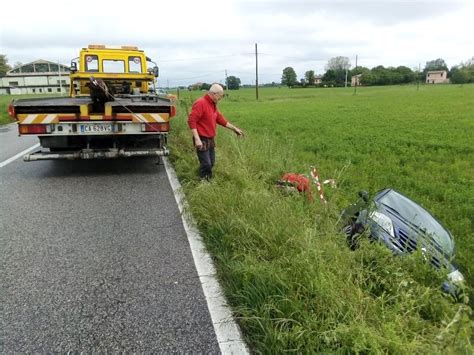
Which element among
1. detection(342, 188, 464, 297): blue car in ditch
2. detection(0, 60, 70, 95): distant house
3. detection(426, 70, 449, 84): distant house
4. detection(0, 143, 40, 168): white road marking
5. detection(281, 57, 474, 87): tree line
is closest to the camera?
detection(342, 188, 464, 297): blue car in ditch

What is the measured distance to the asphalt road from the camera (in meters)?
2.45

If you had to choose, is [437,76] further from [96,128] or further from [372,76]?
[96,128]

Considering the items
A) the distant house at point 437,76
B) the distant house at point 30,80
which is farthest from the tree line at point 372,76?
the distant house at point 30,80

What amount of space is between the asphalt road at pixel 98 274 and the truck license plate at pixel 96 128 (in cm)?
111

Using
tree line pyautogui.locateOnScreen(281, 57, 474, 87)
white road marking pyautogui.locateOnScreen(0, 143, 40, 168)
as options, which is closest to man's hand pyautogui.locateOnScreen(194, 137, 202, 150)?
white road marking pyautogui.locateOnScreen(0, 143, 40, 168)

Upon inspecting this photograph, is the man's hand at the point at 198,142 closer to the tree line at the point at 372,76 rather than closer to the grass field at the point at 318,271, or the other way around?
the grass field at the point at 318,271

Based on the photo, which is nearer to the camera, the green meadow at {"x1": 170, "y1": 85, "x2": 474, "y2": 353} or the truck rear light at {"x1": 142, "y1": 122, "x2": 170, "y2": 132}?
the green meadow at {"x1": 170, "y1": 85, "x2": 474, "y2": 353}

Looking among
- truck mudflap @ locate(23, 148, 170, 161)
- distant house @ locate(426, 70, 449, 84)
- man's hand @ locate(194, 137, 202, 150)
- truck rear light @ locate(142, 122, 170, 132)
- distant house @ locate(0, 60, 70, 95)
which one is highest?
distant house @ locate(426, 70, 449, 84)

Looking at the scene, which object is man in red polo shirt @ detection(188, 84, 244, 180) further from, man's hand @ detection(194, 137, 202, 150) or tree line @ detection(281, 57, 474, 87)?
tree line @ detection(281, 57, 474, 87)

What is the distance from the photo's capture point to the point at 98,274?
10.7ft

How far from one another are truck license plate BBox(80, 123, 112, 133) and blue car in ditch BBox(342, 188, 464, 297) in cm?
444

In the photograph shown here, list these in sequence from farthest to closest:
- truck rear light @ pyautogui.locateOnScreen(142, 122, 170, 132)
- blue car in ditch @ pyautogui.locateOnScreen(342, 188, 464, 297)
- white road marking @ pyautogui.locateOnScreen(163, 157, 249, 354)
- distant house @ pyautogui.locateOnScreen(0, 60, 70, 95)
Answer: distant house @ pyautogui.locateOnScreen(0, 60, 70, 95), truck rear light @ pyautogui.locateOnScreen(142, 122, 170, 132), blue car in ditch @ pyautogui.locateOnScreen(342, 188, 464, 297), white road marking @ pyautogui.locateOnScreen(163, 157, 249, 354)

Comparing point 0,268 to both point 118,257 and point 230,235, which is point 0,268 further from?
point 230,235

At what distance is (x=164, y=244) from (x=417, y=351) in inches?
99.1
